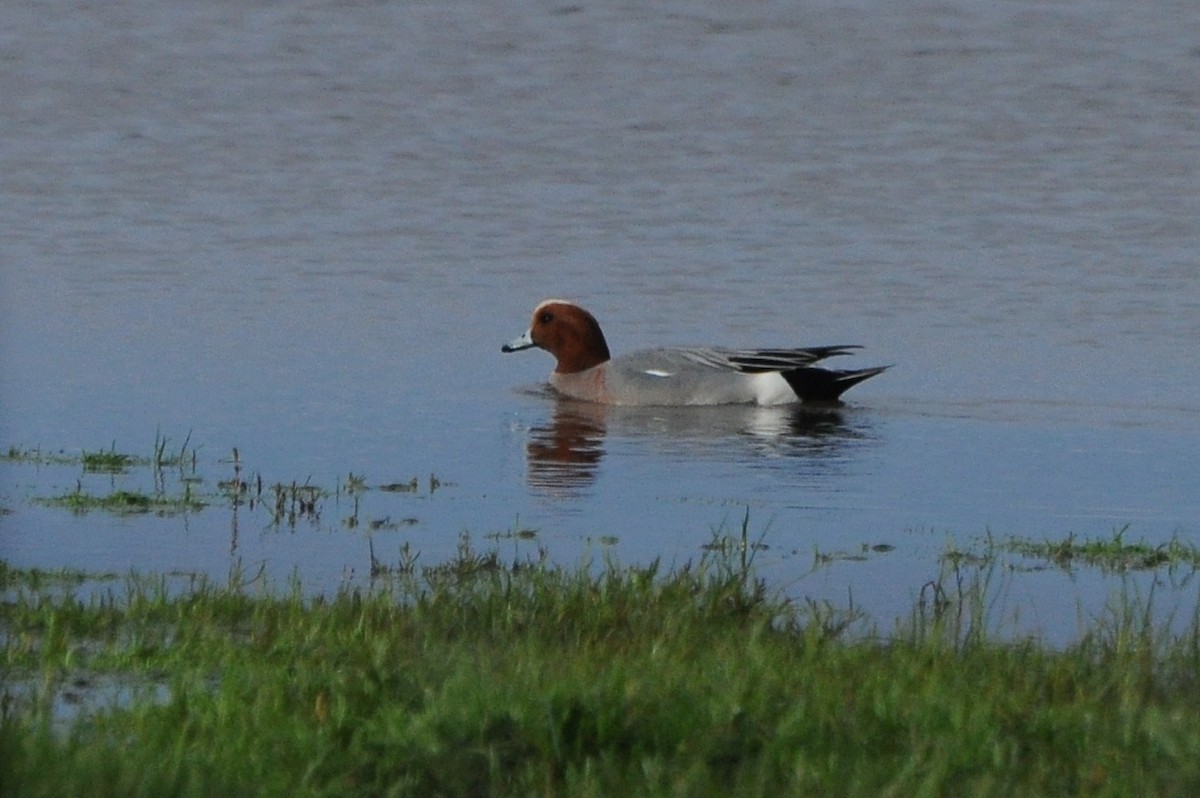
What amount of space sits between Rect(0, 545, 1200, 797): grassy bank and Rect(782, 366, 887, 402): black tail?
23.6 feet

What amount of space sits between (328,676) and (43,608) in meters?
1.38

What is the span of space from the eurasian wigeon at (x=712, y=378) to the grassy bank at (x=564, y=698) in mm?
7228

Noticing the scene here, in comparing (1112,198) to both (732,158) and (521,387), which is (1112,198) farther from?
(521,387)

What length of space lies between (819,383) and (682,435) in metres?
1.67

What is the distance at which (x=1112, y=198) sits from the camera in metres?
21.7

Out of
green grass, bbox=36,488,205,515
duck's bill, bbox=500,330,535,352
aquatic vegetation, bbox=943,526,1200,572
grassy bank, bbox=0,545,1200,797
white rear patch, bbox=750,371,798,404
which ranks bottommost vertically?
grassy bank, bbox=0,545,1200,797

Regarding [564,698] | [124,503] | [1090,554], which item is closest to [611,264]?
[124,503]

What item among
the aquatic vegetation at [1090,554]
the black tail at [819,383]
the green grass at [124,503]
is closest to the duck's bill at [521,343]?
the black tail at [819,383]

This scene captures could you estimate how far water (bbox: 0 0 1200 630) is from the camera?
10250mm

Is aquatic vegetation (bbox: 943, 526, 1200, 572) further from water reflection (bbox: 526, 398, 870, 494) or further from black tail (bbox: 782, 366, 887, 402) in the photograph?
black tail (bbox: 782, 366, 887, 402)

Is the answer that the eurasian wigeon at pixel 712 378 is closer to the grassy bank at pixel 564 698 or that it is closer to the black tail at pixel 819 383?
the black tail at pixel 819 383

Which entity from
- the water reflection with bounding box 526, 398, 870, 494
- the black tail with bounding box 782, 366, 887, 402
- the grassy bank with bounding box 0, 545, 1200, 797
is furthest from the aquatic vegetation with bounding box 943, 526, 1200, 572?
the black tail with bounding box 782, 366, 887, 402

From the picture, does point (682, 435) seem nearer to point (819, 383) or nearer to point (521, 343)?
point (819, 383)

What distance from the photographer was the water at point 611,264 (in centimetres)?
1025
